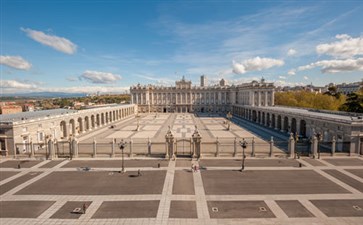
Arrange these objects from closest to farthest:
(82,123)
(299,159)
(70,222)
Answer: (70,222) < (299,159) < (82,123)

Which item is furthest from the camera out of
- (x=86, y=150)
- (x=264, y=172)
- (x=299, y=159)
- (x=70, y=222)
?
(x=86, y=150)

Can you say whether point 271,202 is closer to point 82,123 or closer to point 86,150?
point 86,150

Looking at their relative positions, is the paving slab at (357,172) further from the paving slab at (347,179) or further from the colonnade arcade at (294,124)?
the colonnade arcade at (294,124)

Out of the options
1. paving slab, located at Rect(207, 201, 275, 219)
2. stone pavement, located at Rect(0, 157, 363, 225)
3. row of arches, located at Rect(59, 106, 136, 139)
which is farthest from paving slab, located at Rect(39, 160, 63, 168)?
paving slab, located at Rect(207, 201, 275, 219)

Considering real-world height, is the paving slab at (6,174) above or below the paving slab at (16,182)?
below

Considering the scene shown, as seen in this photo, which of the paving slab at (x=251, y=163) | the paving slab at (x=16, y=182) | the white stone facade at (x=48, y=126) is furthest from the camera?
the white stone facade at (x=48, y=126)

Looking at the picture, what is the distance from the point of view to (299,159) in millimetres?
31141

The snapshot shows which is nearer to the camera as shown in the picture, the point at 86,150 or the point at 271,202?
the point at 271,202

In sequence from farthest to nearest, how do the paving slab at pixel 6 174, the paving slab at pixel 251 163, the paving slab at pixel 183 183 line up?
the paving slab at pixel 251 163 → the paving slab at pixel 6 174 → the paving slab at pixel 183 183

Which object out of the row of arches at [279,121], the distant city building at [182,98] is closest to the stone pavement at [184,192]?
the row of arches at [279,121]

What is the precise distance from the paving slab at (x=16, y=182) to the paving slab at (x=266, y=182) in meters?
19.7

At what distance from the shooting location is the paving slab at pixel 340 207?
55.9 feet

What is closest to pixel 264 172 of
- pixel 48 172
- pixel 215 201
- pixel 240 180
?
pixel 240 180

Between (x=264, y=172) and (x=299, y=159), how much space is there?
8.54 m
